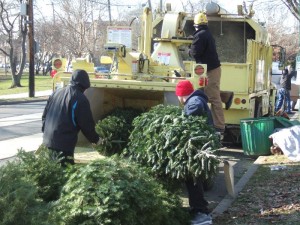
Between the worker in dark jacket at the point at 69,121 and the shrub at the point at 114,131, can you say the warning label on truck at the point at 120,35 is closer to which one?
the shrub at the point at 114,131

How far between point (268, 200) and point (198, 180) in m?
1.38

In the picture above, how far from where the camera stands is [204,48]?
9.05 m

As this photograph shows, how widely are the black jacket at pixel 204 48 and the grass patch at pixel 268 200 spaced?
194 centimetres

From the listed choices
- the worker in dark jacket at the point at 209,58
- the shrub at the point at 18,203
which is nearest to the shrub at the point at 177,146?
the shrub at the point at 18,203

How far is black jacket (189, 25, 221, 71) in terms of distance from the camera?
898 centimetres

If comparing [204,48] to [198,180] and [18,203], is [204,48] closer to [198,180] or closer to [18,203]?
[198,180]

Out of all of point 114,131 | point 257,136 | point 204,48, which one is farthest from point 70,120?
point 257,136

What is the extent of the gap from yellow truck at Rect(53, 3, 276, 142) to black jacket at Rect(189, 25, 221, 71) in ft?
1.53

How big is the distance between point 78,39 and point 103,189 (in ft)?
141

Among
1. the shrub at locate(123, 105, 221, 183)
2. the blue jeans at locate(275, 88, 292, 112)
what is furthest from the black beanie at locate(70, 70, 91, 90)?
the blue jeans at locate(275, 88, 292, 112)

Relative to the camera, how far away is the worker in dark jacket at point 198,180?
5.83 m

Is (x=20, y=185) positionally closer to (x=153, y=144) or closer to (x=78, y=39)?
(x=153, y=144)

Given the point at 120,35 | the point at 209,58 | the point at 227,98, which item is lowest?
the point at 227,98

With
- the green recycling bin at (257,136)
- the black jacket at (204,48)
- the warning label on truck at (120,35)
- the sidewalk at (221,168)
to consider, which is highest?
the warning label on truck at (120,35)
